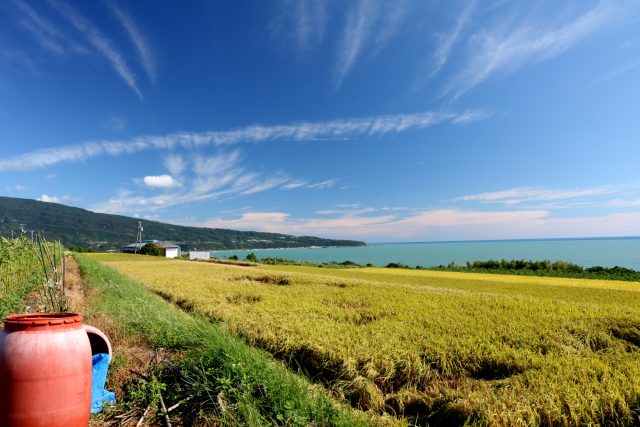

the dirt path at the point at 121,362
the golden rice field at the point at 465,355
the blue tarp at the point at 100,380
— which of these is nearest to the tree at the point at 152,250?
the golden rice field at the point at 465,355

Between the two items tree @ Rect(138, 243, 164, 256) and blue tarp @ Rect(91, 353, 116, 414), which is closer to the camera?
blue tarp @ Rect(91, 353, 116, 414)

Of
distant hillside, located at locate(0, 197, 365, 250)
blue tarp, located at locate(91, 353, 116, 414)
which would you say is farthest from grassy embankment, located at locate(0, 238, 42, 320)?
distant hillside, located at locate(0, 197, 365, 250)

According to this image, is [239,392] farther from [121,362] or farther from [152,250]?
[152,250]

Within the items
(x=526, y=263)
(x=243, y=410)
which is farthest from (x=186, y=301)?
(x=526, y=263)

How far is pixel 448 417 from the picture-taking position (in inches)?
177

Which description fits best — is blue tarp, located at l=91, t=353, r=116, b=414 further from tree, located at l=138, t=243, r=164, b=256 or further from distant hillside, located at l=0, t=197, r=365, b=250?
distant hillside, located at l=0, t=197, r=365, b=250

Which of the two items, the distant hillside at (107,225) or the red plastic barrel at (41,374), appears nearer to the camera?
the red plastic barrel at (41,374)

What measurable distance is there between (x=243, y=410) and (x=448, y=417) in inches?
99.2

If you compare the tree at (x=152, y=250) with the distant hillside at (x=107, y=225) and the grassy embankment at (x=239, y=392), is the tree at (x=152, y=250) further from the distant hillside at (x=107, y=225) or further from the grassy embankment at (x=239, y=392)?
the grassy embankment at (x=239, y=392)

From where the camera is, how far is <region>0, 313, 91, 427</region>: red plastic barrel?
3.00 metres

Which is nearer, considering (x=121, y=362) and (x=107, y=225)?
(x=121, y=362)

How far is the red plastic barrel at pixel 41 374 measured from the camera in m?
3.00

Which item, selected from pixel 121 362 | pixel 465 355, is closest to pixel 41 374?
pixel 121 362

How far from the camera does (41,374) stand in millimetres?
3033
